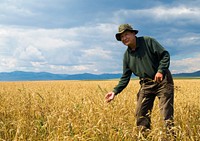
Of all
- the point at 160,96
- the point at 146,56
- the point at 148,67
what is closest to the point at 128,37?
the point at 146,56

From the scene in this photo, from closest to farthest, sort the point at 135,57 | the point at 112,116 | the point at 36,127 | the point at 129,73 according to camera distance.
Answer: the point at 36,127
the point at 112,116
the point at 135,57
the point at 129,73

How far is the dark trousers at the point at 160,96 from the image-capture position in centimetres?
524

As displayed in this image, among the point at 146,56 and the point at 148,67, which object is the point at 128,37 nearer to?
the point at 146,56

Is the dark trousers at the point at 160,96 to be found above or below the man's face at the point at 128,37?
below

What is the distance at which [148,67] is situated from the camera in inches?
212

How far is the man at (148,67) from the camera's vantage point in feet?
17.1

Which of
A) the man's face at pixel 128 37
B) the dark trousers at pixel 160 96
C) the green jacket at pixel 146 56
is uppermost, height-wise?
the man's face at pixel 128 37

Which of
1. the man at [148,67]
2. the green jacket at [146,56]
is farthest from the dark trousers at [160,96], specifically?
the green jacket at [146,56]

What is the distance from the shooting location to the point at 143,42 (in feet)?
17.9

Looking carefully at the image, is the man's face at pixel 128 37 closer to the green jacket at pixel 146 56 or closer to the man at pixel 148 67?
the man at pixel 148 67

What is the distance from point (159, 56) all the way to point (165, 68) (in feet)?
1.14

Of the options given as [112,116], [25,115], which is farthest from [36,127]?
[25,115]

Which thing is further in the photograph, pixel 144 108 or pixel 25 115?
pixel 25 115

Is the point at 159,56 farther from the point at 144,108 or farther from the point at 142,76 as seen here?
the point at 144,108
